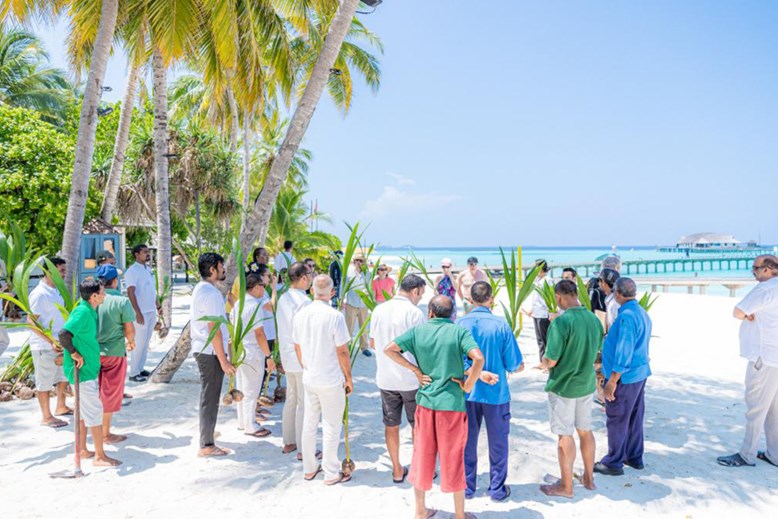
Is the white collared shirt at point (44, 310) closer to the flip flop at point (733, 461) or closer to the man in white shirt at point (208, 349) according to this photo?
the man in white shirt at point (208, 349)

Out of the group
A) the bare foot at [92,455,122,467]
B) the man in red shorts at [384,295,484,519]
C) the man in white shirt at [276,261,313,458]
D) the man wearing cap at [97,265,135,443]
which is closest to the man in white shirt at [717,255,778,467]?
the man in red shorts at [384,295,484,519]

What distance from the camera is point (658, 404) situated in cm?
596

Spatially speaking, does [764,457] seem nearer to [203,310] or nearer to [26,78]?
[203,310]

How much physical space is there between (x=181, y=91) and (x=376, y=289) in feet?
64.7

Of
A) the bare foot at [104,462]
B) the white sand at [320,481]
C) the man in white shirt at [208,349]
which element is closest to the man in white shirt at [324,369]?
the white sand at [320,481]

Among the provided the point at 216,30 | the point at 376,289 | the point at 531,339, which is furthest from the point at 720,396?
the point at 216,30

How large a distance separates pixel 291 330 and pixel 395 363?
1.04 metres

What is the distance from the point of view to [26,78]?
22.4 m

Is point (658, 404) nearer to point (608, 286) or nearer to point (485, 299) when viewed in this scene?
point (608, 286)

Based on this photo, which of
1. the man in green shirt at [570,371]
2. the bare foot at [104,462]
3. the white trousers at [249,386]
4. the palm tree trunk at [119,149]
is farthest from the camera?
the palm tree trunk at [119,149]

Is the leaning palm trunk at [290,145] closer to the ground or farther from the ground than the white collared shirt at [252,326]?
farther from the ground

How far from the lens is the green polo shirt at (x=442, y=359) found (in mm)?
3133

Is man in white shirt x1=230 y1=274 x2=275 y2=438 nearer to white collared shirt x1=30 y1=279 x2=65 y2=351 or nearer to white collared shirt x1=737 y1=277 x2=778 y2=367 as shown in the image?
white collared shirt x1=30 y1=279 x2=65 y2=351

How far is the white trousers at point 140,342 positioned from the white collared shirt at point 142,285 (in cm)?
13
